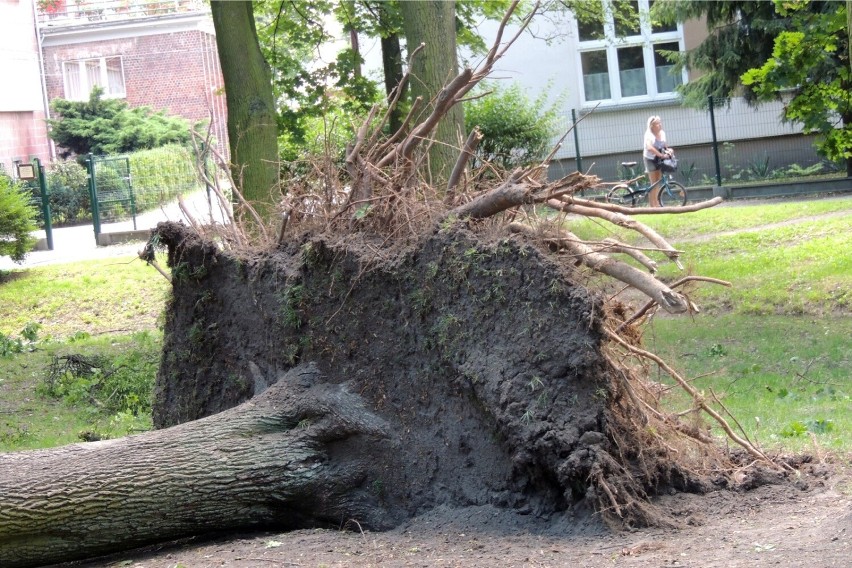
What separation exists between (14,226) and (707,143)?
1721 centimetres

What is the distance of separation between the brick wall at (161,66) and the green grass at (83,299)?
24223 millimetres

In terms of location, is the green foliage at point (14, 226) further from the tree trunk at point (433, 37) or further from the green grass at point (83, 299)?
the tree trunk at point (433, 37)

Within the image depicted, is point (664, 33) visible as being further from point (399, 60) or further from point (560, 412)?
point (560, 412)

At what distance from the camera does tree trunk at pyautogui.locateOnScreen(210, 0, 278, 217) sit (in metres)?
10.9

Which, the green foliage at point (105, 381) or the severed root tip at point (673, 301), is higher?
the severed root tip at point (673, 301)

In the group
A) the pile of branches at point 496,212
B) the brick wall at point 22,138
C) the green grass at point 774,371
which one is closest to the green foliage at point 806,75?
the green grass at point 774,371

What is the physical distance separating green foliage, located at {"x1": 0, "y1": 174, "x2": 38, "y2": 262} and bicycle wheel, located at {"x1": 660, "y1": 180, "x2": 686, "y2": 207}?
1304 cm

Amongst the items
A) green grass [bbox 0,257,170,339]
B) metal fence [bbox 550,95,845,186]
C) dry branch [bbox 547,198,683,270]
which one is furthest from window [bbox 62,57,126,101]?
dry branch [bbox 547,198,683,270]

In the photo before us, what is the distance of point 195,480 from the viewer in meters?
5.68

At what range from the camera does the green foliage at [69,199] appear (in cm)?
2797

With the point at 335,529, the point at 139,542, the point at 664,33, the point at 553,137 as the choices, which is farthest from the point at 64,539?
the point at 664,33

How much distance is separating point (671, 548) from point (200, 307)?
425 cm

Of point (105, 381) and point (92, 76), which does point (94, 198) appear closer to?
point (105, 381)

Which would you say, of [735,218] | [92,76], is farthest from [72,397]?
[92,76]
